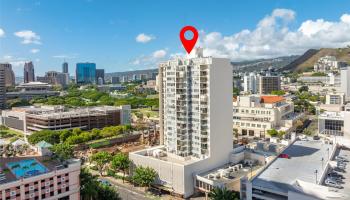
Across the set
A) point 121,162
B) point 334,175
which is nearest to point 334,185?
point 334,175

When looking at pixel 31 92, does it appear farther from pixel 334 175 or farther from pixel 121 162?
pixel 334 175

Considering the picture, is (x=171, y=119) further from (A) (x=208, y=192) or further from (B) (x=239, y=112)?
(B) (x=239, y=112)

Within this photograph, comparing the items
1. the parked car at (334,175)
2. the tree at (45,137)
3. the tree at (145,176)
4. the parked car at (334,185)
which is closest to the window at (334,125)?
the parked car at (334,175)

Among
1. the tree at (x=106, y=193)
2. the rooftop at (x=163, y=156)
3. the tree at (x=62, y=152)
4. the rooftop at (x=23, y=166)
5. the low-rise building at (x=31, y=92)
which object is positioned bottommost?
the tree at (x=106, y=193)

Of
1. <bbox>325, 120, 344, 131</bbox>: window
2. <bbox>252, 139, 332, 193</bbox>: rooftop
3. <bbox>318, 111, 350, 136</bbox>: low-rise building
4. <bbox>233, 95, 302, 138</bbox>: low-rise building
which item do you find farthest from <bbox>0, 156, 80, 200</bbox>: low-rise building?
<bbox>233, 95, 302, 138</bbox>: low-rise building

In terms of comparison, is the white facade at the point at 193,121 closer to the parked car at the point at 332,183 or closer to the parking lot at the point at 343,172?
the parking lot at the point at 343,172

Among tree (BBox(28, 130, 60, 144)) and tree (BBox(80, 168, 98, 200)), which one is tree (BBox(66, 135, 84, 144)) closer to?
tree (BBox(28, 130, 60, 144))

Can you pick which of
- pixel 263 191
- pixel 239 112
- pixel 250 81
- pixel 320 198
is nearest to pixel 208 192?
pixel 263 191
